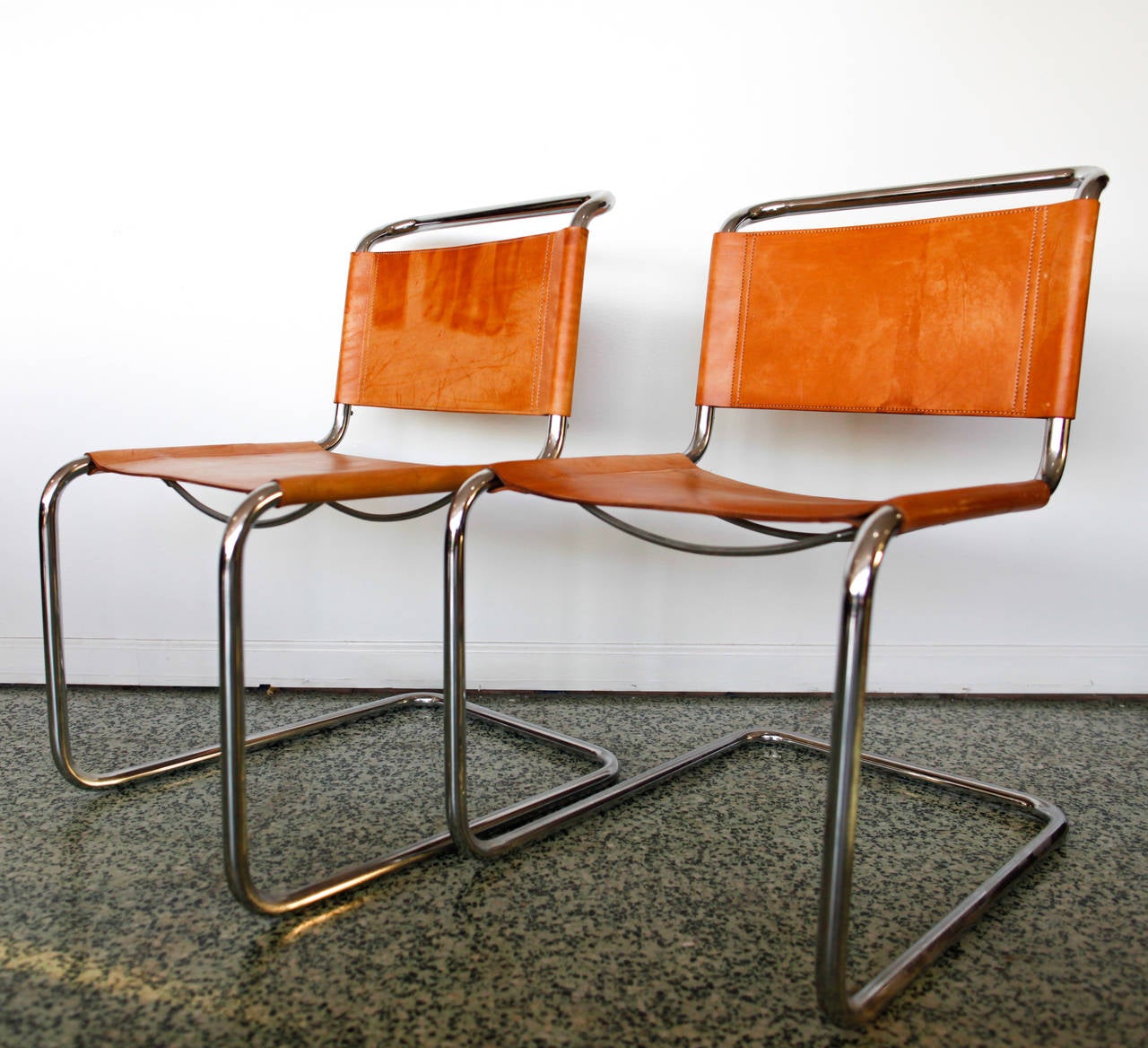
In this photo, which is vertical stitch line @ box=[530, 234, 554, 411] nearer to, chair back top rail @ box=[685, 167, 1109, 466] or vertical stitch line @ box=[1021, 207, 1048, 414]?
chair back top rail @ box=[685, 167, 1109, 466]

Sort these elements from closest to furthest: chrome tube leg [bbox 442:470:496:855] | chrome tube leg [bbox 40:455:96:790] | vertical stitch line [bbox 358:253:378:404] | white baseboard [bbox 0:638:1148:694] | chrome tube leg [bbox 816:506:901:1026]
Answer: chrome tube leg [bbox 816:506:901:1026], chrome tube leg [bbox 442:470:496:855], chrome tube leg [bbox 40:455:96:790], vertical stitch line [bbox 358:253:378:404], white baseboard [bbox 0:638:1148:694]

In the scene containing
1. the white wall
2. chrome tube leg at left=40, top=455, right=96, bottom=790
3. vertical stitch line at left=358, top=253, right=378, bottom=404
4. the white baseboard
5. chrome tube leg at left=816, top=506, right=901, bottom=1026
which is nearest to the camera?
chrome tube leg at left=816, top=506, right=901, bottom=1026

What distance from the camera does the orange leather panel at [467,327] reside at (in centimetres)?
121

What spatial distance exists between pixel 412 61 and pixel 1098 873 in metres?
1.42

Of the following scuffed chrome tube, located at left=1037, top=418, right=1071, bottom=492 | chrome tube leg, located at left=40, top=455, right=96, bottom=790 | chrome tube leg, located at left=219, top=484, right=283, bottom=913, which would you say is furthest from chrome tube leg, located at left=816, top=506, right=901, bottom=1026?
chrome tube leg, located at left=40, top=455, right=96, bottom=790

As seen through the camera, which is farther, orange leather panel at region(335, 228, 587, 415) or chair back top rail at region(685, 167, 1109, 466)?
orange leather panel at region(335, 228, 587, 415)

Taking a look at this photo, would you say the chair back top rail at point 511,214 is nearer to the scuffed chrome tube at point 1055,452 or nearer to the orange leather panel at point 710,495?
the orange leather panel at point 710,495

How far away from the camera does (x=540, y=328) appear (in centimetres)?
123

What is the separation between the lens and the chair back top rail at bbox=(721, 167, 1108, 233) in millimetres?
1004

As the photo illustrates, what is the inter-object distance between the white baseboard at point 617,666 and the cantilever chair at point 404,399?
140mm

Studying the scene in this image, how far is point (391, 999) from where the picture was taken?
31.2 inches

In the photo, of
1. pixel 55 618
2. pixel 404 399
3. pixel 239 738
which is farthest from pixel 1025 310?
pixel 55 618

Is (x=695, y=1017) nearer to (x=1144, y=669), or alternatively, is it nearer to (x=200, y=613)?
(x=200, y=613)

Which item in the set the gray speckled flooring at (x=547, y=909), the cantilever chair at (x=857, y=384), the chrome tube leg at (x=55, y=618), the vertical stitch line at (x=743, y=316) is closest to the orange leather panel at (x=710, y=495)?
the cantilever chair at (x=857, y=384)
